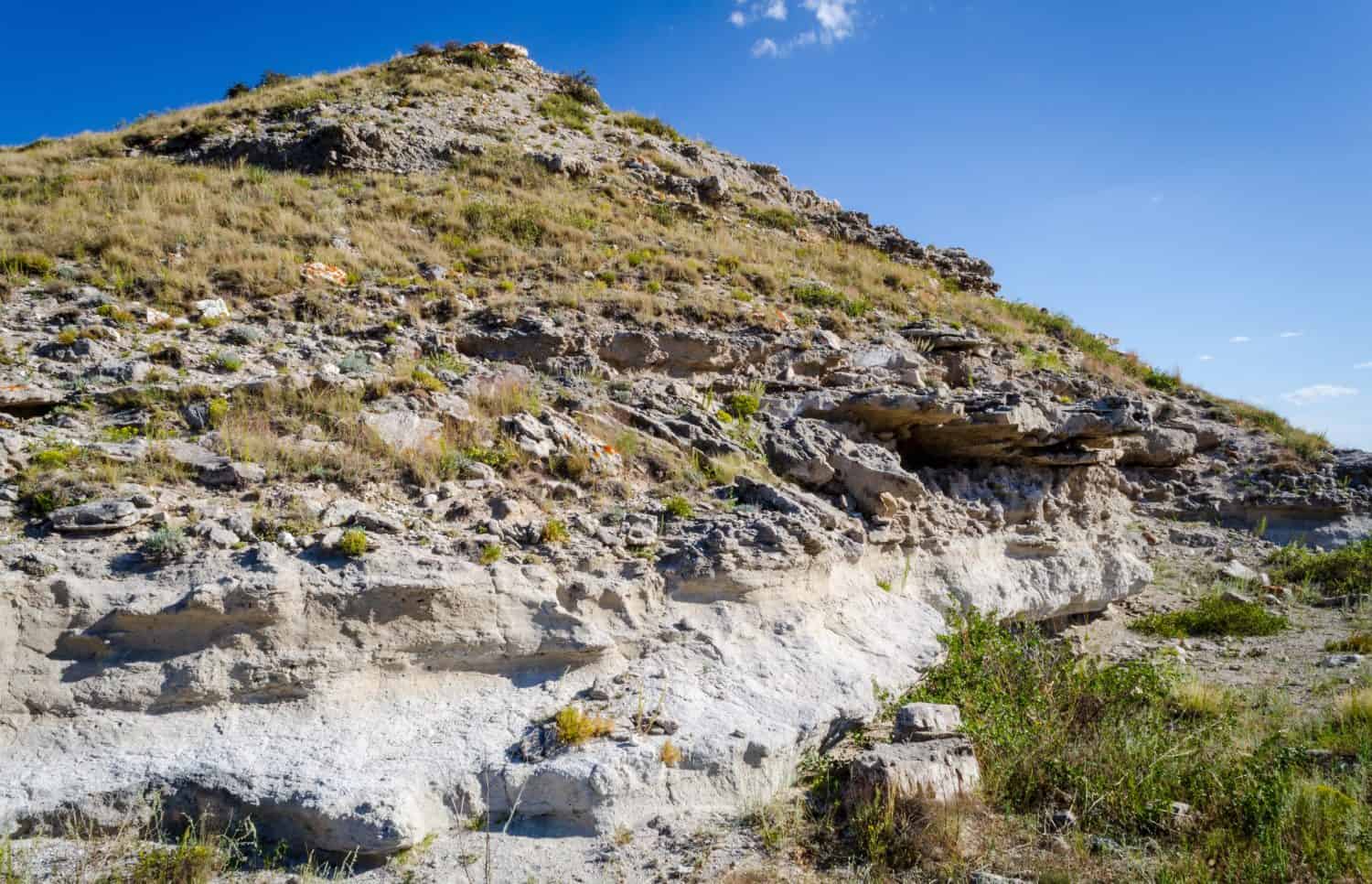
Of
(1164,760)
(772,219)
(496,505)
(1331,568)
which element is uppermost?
(772,219)

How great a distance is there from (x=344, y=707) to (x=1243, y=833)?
6.42 metres

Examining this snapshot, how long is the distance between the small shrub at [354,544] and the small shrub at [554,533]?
1.51 metres

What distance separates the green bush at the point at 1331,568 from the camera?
11.7 m

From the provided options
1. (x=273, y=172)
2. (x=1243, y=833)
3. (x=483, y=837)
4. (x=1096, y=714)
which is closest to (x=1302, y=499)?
(x=1096, y=714)

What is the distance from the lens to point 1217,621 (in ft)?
34.3

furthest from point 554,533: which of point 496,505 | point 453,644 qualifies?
point 453,644

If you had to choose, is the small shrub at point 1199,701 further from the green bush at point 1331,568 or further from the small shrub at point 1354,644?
the green bush at point 1331,568

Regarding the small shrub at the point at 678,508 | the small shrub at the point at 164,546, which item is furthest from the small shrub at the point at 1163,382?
the small shrub at the point at 164,546

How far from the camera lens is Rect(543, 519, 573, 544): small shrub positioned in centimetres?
A: 646

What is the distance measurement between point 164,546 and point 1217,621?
1307cm

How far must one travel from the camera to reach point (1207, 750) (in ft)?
19.0

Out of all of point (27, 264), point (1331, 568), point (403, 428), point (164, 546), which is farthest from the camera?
point (1331, 568)

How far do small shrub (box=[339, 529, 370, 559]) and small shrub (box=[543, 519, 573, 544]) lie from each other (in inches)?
59.6

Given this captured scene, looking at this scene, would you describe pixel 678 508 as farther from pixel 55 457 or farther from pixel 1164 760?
pixel 55 457
